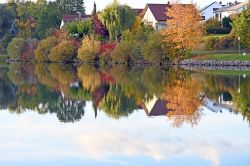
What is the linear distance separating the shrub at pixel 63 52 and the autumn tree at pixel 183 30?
45.4 ft

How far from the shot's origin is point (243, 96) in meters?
26.1

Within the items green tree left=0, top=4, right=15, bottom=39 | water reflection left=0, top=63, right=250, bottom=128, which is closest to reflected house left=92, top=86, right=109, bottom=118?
water reflection left=0, top=63, right=250, bottom=128

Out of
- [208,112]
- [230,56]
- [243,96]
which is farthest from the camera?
[230,56]

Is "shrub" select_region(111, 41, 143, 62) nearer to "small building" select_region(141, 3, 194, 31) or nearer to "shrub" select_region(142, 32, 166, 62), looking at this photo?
"shrub" select_region(142, 32, 166, 62)

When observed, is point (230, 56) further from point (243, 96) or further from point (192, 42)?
point (243, 96)

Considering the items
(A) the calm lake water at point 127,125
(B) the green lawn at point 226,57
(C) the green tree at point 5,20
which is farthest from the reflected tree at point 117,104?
(C) the green tree at point 5,20

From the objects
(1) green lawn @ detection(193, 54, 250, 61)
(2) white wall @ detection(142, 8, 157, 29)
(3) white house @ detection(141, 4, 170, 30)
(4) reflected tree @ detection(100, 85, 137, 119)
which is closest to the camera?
(4) reflected tree @ detection(100, 85, 137, 119)

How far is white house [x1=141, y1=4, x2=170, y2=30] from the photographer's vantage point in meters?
76.4

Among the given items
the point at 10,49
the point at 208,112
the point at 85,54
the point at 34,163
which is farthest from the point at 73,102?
the point at 10,49

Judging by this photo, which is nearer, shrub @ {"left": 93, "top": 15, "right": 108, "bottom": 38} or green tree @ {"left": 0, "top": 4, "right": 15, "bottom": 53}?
shrub @ {"left": 93, "top": 15, "right": 108, "bottom": 38}

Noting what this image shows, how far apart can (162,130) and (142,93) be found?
11568 mm

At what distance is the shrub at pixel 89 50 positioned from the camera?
64562 mm

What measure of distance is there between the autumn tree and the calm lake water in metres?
24.0

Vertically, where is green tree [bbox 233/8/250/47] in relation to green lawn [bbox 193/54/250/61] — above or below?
above
